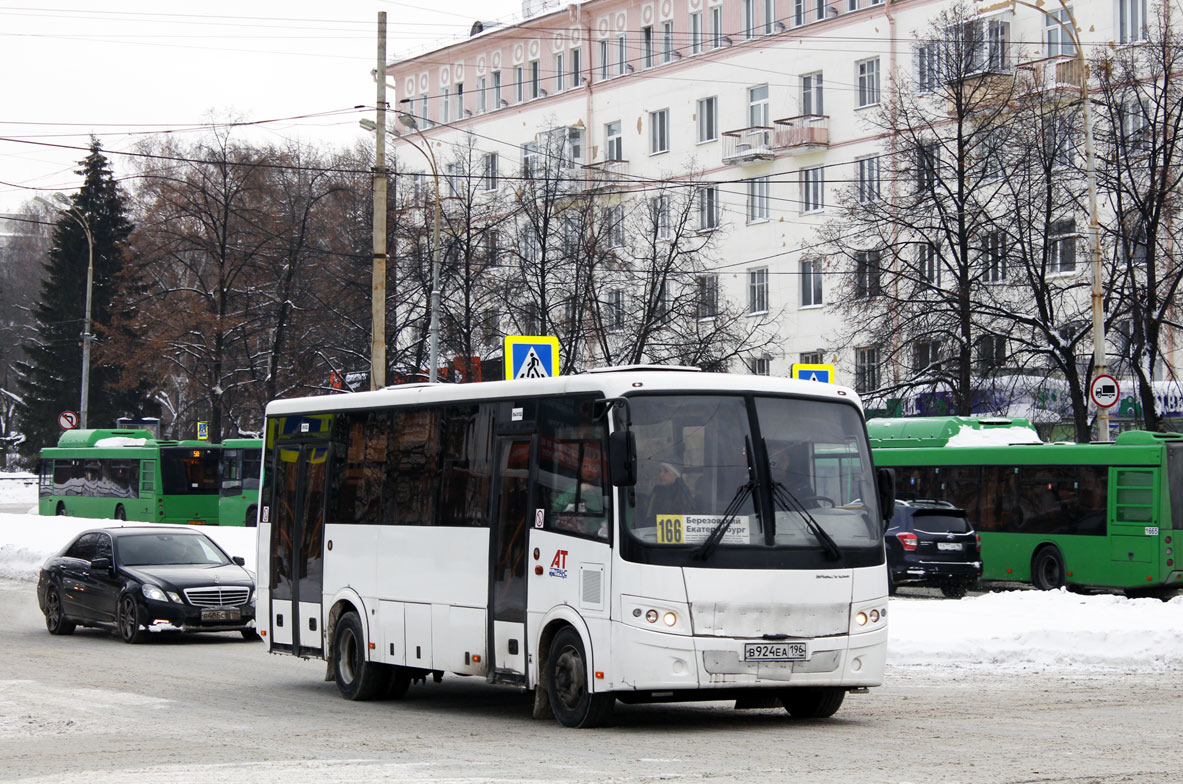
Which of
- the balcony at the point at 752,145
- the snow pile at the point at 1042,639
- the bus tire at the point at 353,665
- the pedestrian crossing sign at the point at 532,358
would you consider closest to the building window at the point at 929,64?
the balcony at the point at 752,145

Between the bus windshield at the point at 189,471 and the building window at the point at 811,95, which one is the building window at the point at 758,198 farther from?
the bus windshield at the point at 189,471

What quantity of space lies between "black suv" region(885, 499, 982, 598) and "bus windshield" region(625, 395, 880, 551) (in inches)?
684

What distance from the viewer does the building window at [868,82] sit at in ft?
181

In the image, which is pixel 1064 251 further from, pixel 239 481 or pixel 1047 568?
pixel 239 481

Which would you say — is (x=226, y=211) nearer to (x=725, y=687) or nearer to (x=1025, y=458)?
(x=1025, y=458)

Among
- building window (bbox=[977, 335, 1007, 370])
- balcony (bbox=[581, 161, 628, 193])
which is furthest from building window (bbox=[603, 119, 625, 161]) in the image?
building window (bbox=[977, 335, 1007, 370])

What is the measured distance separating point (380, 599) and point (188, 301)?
47062 millimetres

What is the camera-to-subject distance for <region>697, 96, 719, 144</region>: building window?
61.7 meters

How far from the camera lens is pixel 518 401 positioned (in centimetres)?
1288

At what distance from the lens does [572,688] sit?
39.2ft

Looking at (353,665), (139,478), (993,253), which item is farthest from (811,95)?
(353,665)

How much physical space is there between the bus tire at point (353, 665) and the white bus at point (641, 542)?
1.11 ft

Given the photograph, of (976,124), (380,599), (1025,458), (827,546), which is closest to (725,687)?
(827,546)

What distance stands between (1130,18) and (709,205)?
1790cm
